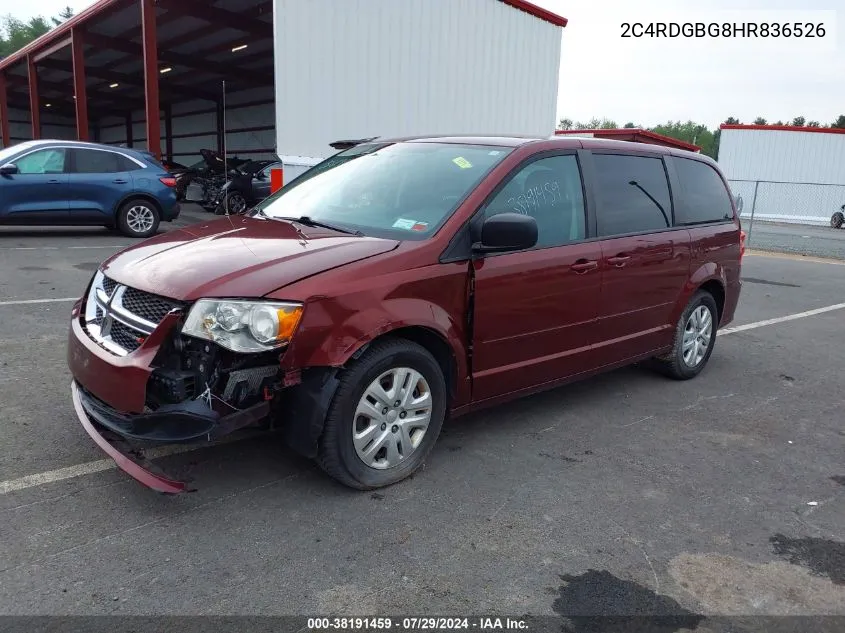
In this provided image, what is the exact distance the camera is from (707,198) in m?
5.50

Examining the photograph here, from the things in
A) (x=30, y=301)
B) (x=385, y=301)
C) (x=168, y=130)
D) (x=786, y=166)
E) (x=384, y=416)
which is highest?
(x=168, y=130)

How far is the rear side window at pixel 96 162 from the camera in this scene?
11.6 m

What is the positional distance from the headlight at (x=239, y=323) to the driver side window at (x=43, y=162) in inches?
397

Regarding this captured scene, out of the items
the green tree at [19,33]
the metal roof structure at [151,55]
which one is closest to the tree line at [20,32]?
the green tree at [19,33]

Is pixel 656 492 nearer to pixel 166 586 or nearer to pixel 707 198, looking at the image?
pixel 166 586

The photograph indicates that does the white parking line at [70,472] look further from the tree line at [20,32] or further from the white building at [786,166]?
the tree line at [20,32]

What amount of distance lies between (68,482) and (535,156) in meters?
2.99

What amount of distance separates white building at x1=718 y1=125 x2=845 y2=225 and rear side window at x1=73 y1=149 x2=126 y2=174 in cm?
2704

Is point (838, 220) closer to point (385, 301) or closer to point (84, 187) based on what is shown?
point (84, 187)


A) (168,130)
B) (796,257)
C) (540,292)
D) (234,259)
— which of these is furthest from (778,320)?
(168,130)

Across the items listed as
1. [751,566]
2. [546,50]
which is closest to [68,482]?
[751,566]

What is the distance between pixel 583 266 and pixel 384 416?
165 centimetres

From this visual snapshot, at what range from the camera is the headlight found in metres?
2.90

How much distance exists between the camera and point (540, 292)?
3936mm
